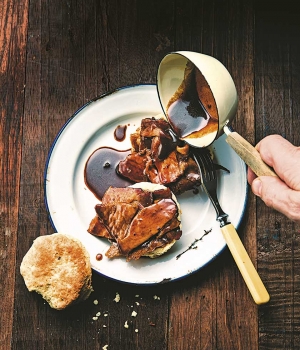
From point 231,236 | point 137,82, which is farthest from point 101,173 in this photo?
point 231,236

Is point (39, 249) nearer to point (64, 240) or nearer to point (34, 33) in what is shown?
point (64, 240)

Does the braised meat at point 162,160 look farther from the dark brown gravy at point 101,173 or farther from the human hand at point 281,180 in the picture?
the human hand at point 281,180

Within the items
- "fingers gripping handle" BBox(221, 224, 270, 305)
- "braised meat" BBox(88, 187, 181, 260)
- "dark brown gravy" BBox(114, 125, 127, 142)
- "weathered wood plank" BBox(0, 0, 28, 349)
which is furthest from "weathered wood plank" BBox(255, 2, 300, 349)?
"weathered wood plank" BBox(0, 0, 28, 349)

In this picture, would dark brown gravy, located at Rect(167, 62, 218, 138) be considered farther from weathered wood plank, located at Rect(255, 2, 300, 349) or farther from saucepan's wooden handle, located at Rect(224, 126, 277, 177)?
weathered wood plank, located at Rect(255, 2, 300, 349)

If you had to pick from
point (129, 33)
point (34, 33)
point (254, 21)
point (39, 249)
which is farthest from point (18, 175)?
point (254, 21)

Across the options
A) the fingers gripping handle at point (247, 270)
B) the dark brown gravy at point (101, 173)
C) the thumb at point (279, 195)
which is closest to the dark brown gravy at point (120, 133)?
the dark brown gravy at point (101, 173)

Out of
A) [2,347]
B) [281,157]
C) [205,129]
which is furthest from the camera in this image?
[2,347]
